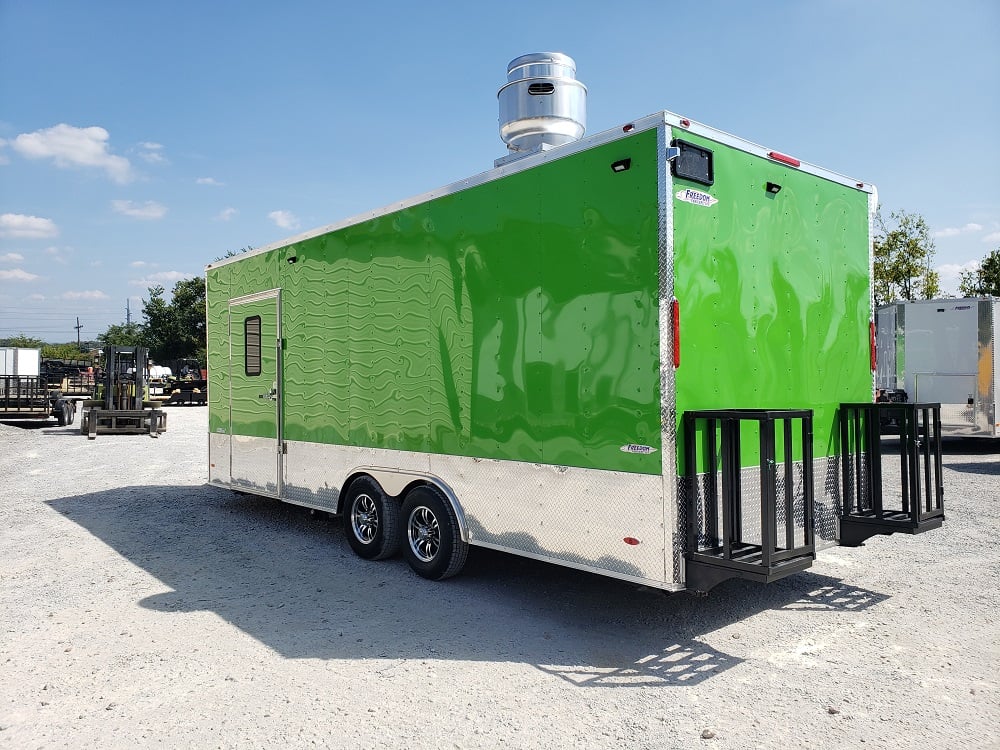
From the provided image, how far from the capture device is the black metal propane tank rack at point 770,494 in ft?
12.6

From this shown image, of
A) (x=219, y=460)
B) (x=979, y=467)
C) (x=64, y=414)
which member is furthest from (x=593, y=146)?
(x=64, y=414)

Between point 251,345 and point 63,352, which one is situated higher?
point 63,352

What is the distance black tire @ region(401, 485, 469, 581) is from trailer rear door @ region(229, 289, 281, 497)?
2066mm

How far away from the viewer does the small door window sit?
24.9 feet

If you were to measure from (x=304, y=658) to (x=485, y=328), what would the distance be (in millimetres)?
2346

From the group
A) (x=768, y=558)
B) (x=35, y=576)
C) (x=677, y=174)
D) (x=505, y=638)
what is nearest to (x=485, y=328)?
(x=677, y=174)

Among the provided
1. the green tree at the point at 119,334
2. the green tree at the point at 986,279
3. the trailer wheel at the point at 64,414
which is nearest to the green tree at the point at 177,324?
the green tree at the point at 119,334

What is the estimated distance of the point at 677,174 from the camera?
4066 millimetres

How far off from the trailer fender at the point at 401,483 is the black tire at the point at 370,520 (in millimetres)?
63

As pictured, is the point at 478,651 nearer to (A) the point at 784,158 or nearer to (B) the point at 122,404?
(A) the point at 784,158

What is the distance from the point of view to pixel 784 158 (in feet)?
15.8

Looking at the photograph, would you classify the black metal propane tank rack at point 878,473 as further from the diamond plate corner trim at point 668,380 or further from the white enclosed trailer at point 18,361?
the white enclosed trailer at point 18,361

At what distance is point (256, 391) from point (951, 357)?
12.2 meters

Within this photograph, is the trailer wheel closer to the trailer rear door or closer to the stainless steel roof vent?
the trailer rear door
